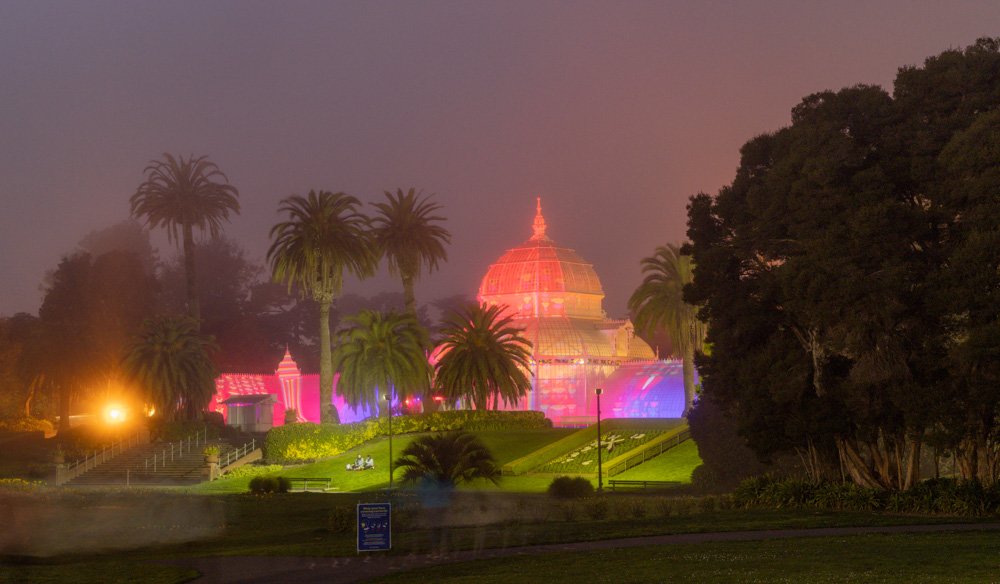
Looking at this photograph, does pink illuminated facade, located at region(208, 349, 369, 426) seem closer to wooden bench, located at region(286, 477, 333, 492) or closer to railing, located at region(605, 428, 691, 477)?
wooden bench, located at region(286, 477, 333, 492)

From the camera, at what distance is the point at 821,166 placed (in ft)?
103

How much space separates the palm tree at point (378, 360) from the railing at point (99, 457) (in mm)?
13780

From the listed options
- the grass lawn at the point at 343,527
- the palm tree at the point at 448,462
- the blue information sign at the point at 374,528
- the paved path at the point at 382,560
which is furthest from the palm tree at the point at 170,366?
the blue information sign at the point at 374,528

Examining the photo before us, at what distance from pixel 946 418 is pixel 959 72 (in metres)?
9.13

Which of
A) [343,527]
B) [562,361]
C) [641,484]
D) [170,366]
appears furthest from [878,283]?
[562,361]

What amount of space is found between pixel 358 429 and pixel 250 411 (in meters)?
17.5

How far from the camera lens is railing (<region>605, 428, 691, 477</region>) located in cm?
5501

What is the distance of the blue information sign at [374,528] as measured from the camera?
24.1 m

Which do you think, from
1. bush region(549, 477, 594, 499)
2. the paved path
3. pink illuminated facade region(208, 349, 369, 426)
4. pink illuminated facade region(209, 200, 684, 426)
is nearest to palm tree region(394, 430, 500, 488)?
bush region(549, 477, 594, 499)

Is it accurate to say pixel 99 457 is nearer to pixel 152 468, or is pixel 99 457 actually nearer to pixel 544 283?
pixel 152 468

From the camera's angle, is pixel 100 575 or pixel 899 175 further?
pixel 899 175

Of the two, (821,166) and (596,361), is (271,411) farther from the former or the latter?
(821,166)

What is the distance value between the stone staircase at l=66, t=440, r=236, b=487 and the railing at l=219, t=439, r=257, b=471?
75 centimetres

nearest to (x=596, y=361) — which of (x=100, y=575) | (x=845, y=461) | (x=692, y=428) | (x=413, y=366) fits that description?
(x=413, y=366)
